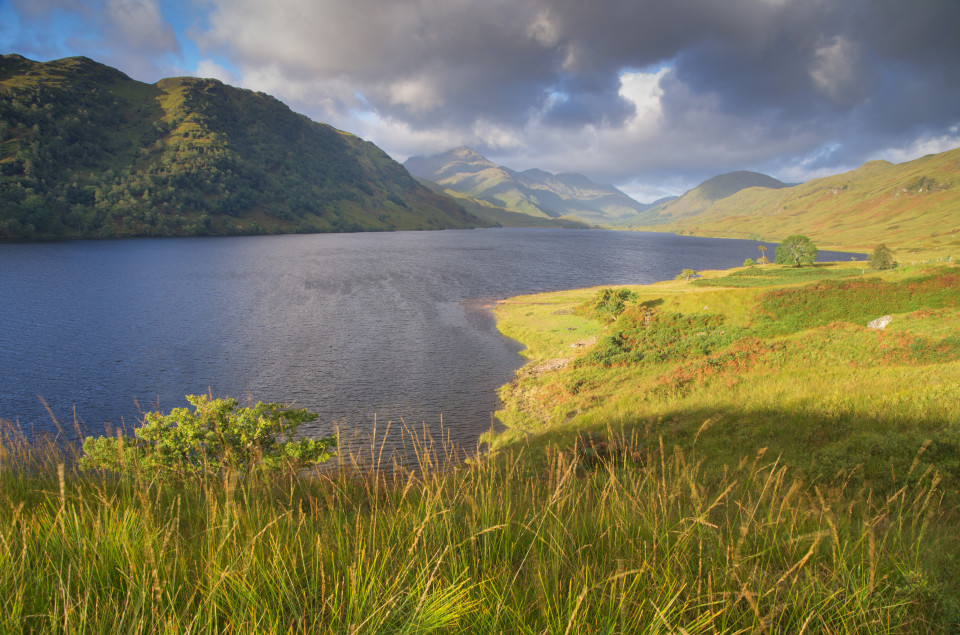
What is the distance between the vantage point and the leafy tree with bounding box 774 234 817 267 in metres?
102

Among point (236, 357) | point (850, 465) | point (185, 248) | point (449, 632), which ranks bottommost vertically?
point (236, 357)

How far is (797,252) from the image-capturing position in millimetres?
103750

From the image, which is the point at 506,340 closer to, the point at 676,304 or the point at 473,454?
the point at 676,304

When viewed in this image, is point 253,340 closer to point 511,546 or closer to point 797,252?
point 511,546

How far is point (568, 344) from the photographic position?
146 feet

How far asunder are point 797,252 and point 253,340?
11886 cm

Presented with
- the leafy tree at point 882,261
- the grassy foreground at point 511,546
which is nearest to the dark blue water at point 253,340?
the grassy foreground at point 511,546

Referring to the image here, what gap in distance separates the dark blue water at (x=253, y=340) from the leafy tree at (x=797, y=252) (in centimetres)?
4213

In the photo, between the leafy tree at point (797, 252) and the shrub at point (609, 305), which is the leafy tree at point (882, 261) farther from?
the shrub at point (609, 305)

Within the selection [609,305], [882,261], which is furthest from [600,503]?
[882,261]

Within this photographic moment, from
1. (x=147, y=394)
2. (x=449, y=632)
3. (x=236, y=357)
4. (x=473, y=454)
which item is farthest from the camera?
(x=236, y=357)

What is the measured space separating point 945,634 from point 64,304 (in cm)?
8080

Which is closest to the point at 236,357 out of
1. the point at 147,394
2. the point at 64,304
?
the point at 147,394

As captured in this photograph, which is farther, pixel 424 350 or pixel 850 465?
pixel 424 350
